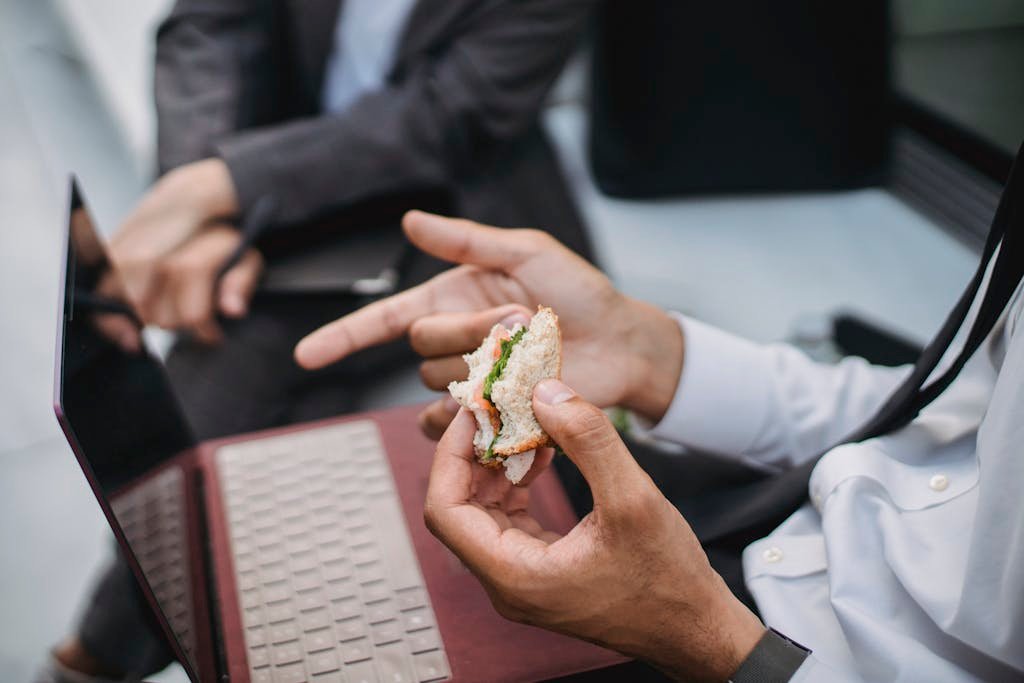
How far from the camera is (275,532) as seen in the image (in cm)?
71

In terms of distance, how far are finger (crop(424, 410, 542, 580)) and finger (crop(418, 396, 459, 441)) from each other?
13 centimetres

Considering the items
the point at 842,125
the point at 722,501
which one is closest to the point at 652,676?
Answer: the point at 722,501

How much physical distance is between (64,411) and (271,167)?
0.78 m

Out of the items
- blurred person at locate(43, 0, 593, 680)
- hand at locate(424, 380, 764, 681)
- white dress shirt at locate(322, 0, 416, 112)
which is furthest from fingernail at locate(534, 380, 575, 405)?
white dress shirt at locate(322, 0, 416, 112)

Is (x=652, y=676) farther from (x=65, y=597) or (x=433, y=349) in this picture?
(x=65, y=597)

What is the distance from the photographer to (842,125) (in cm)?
137

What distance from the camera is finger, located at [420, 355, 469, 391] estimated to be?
30.3 inches

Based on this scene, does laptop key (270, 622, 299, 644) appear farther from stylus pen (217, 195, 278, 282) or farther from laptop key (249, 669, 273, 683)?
stylus pen (217, 195, 278, 282)

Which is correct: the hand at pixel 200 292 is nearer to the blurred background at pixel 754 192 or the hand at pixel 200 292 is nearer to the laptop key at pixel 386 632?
the blurred background at pixel 754 192

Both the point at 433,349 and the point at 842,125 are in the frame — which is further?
the point at 842,125

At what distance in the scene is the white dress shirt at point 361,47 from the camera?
52.2 inches

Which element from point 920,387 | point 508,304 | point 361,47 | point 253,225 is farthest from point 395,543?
point 361,47

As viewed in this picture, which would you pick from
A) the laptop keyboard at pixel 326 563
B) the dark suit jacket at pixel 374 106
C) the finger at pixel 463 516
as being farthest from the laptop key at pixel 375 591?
the dark suit jacket at pixel 374 106

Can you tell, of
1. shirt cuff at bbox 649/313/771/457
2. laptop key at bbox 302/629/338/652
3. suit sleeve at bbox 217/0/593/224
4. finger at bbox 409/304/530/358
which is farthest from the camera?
suit sleeve at bbox 217/0/593/224
